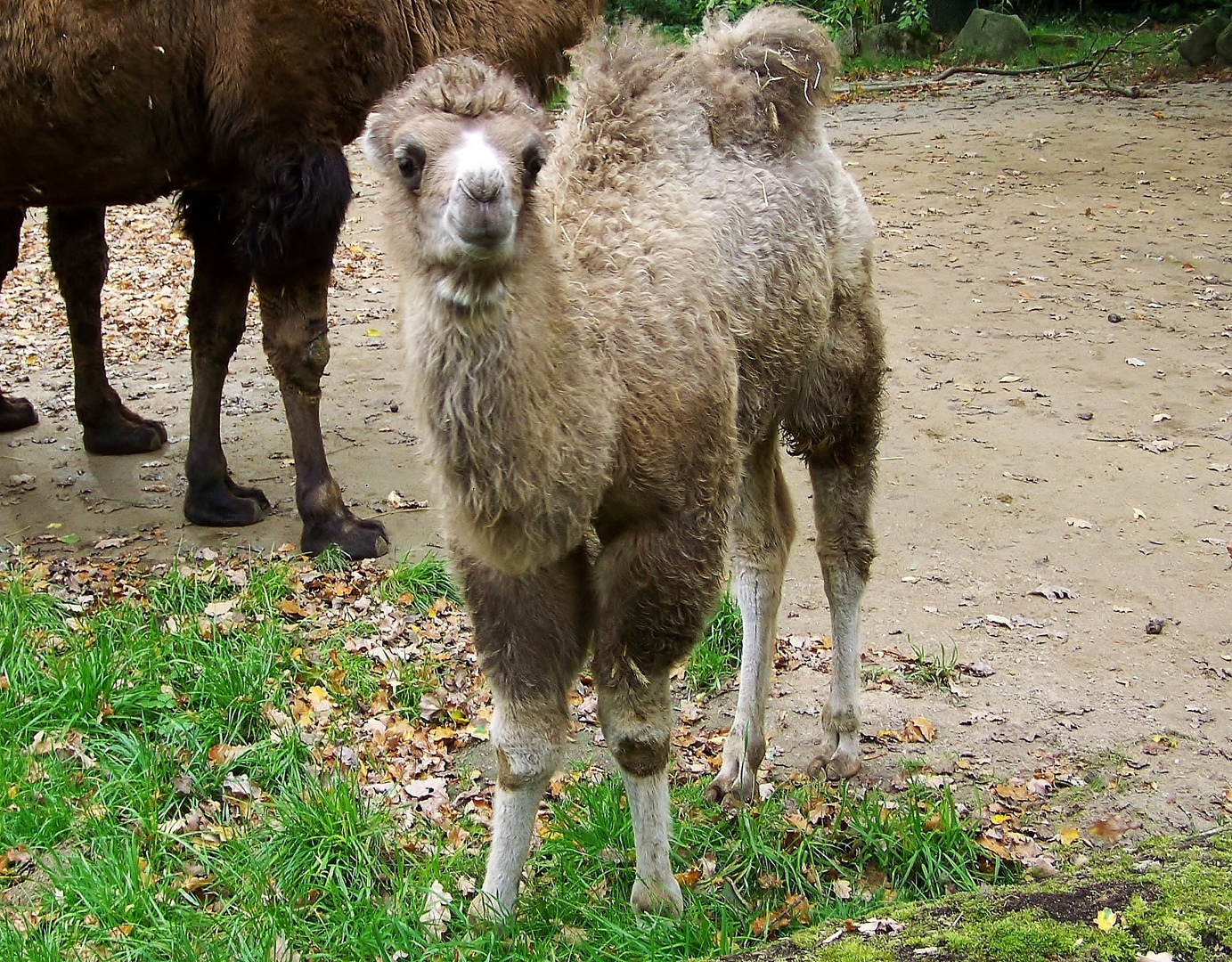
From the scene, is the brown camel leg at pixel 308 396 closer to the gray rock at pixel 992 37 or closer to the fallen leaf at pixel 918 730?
the fallen leaf at pixel 918 730

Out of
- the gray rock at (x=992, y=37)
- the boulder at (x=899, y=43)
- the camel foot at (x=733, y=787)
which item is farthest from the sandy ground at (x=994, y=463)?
the boulder at (x=899, y=43)

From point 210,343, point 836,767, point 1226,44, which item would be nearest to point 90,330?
point 210,343

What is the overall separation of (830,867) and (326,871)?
55.9 inches

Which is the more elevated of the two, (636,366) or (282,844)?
(636,366)

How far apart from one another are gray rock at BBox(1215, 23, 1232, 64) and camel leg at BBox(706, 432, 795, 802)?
663 inches

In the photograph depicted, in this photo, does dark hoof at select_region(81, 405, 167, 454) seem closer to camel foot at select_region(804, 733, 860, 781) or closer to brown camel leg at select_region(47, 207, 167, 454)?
brown camel leg at select_region(47, 207, 167, 454)

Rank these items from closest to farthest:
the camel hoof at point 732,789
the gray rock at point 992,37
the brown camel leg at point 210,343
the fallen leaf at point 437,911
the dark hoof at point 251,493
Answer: the fallen leaf at point 437,911, the camel hoof at point 732,789, the brown camel leg at point 210,343, the dark hoof at point 251,493, the gray rock at point 992,37

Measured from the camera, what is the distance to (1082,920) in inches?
87.7

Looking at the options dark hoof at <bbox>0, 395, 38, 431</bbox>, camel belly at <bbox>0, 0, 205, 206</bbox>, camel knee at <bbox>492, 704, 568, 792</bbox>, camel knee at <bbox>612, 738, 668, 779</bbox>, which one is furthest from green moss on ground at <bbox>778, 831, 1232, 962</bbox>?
dark hoof at <bbox>0, 395, 38, 431</bbox>

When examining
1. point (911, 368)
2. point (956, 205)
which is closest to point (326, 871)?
point (911, 368)

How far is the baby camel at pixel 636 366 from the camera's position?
8.25ft

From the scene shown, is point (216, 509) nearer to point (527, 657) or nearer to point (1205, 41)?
point (527, 657)

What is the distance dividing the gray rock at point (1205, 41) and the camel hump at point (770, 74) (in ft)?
54.9

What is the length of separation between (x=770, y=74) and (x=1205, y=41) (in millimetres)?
17139
